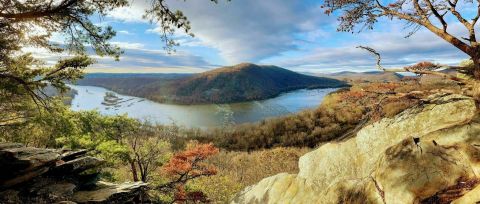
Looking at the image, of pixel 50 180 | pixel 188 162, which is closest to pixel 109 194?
pixel 50 180

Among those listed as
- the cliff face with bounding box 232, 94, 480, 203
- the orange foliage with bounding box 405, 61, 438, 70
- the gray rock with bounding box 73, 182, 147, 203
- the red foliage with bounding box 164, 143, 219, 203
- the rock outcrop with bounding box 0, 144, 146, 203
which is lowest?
the red foliage with bounding box 164, 143, 219, 203

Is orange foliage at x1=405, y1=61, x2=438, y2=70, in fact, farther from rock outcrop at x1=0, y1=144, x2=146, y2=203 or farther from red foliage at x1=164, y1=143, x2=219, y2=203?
red foliage at x1=164, y1=143, x2=219, y2=203

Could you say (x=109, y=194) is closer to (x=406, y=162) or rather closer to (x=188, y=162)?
(x=406, y=162)

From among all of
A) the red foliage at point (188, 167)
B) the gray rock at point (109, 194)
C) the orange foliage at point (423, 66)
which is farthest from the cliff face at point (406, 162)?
the red foliage at point (188, 167)

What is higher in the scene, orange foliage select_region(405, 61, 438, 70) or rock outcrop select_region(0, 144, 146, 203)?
orange foliage select_region(405, 61, 438, 70)

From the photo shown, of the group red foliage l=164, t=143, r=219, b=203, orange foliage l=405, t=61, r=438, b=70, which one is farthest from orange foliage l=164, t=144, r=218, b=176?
orange foliage l=405, t=61, r=438, b=70

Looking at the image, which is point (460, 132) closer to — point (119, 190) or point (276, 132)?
point (119, 190)

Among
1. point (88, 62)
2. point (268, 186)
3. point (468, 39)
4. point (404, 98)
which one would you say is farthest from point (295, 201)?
point (88, 62)
